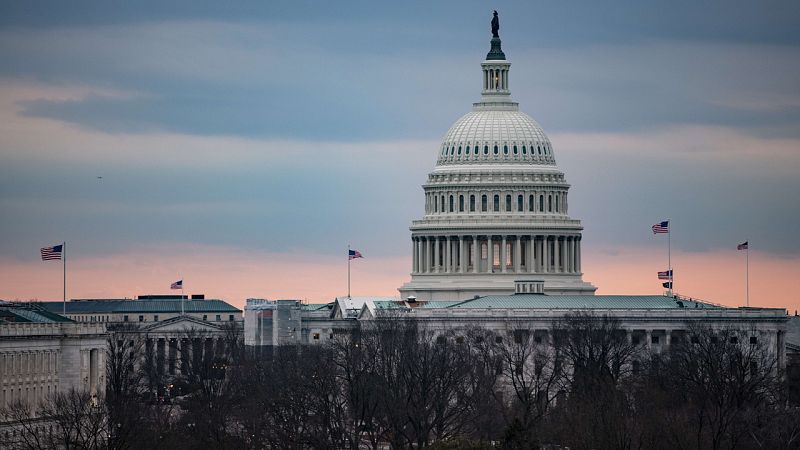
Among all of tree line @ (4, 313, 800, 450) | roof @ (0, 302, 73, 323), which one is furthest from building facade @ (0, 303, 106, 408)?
tree line @ (4, 313, 800, 450)

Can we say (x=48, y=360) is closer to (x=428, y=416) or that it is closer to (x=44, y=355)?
(x=44, y=355)

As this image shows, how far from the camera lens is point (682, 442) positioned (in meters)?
154

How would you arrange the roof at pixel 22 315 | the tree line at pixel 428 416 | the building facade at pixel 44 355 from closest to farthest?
the tree line at pixel 428 416 < the building facade at pixel 44 355 < the roof at pixel 22 315

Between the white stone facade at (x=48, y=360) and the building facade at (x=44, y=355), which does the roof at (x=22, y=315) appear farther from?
the white stone facade at (x=48, y=360)

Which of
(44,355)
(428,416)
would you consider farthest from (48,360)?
(428,416)

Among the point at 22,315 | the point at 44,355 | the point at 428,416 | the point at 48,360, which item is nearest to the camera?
the point at 428,416

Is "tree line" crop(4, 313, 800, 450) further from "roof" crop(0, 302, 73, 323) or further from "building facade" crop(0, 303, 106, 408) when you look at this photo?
"roof" crop(0, 302, 73, 323)

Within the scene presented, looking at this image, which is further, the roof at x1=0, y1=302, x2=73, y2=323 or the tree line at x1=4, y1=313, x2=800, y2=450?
the roof at x1=0, y1=302, x2=73, y2=323

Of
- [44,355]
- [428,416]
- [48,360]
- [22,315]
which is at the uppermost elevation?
[22,315]

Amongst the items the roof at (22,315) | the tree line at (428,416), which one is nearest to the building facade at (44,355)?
the roof at (22,315)

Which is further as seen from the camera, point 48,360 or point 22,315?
point 22,315

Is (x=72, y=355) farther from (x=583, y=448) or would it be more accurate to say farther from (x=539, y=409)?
(x=583, y=448)

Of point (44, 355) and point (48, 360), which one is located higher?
point (44, 355)

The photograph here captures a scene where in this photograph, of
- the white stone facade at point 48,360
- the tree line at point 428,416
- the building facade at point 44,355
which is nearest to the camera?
the tree line at point 428,416
